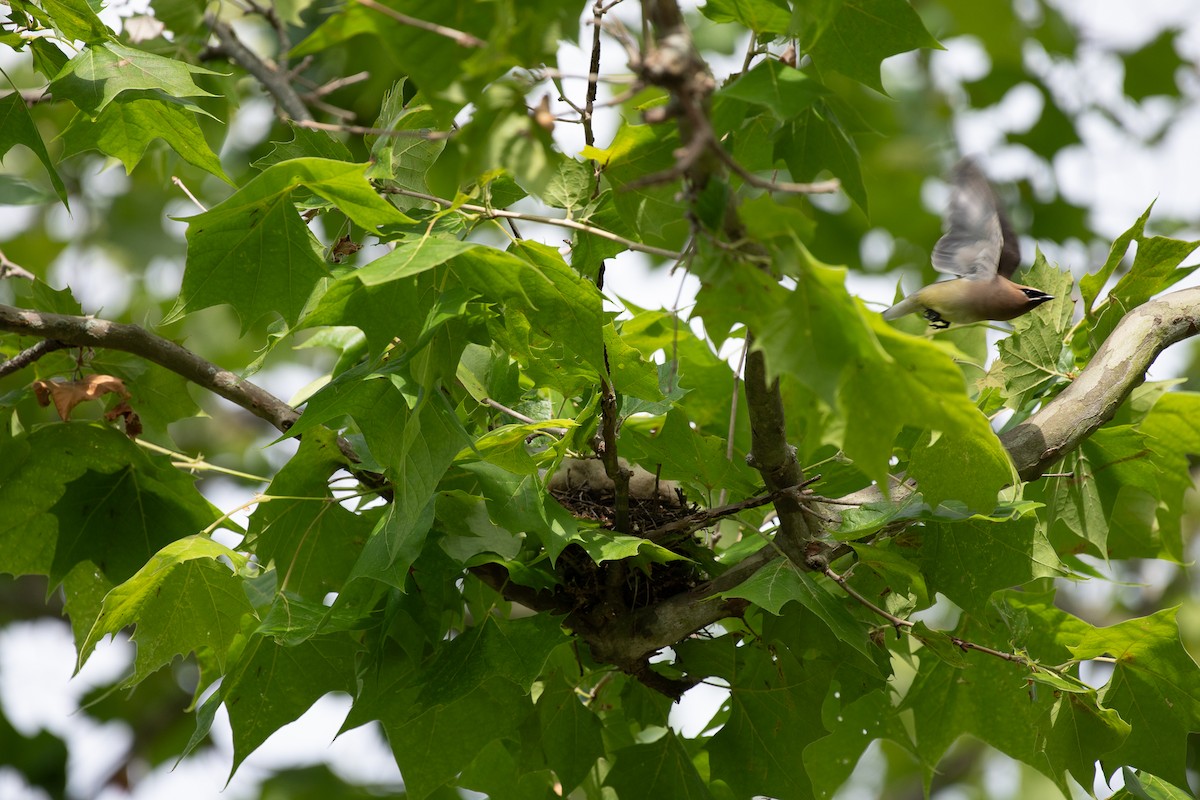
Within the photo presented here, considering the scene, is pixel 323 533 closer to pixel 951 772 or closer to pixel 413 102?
pixel 413 102

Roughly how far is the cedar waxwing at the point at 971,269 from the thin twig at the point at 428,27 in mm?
1321

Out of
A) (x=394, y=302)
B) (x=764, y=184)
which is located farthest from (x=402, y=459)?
(x=764, y=184)

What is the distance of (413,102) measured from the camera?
71.7 inches

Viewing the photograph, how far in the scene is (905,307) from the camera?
2.36 m

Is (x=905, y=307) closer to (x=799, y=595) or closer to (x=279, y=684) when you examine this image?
(x=799, y=595)

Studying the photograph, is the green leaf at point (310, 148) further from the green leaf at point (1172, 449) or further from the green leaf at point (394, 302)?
the green leaf at point (1172, 449)

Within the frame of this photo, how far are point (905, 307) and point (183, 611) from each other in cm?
157

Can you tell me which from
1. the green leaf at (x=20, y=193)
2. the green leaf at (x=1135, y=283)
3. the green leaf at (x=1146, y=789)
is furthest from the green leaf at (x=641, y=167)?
the green leaf at (x=20, y=193)

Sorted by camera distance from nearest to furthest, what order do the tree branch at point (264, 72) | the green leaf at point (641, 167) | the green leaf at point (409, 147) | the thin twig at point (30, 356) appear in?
the green leaf at point (641, 167) < the green leaf at point (409, 147) < the thin twig at point (30, 356) < the tree branch at point (264, 72)

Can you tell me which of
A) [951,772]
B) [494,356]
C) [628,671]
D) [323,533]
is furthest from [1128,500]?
[951,772]

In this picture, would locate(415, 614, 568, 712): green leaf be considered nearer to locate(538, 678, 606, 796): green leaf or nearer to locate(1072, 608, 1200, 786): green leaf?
locate(538, 678, 606, 796): green leaf

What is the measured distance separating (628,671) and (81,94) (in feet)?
4.85

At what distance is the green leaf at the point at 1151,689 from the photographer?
6.84ft

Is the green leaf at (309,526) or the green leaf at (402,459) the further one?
the green leaf at (309,526)
